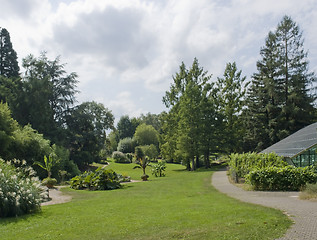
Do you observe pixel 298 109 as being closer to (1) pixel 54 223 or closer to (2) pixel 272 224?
(2) pixel 272 224

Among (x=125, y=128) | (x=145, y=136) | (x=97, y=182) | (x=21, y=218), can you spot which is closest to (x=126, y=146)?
(x=145, y=136)

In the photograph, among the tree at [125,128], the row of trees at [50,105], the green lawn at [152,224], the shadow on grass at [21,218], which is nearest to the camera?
the green lawn at [152,224]

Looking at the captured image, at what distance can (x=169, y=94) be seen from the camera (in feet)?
146

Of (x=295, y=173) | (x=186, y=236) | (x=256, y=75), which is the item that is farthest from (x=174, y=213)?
(x=256, y=75)

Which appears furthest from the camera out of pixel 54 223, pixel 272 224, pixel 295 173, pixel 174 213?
pixel 295 173

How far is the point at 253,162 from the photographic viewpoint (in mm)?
17703

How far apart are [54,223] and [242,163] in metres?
14.3

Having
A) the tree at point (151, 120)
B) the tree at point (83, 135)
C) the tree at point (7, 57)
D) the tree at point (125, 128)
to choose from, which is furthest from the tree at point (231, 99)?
the tree at point (151, 120)

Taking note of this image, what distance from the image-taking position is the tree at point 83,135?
3800cm

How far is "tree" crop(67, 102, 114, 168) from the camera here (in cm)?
3800

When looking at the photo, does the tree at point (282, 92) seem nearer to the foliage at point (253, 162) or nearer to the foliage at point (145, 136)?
the foliage at point (253, 162)

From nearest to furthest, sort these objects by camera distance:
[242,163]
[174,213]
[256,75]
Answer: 1. [174,213]
2. [242,163]
3. [256,75]

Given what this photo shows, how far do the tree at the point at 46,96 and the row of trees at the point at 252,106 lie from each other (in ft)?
55.6

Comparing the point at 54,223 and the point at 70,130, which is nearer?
the point at 54,223
